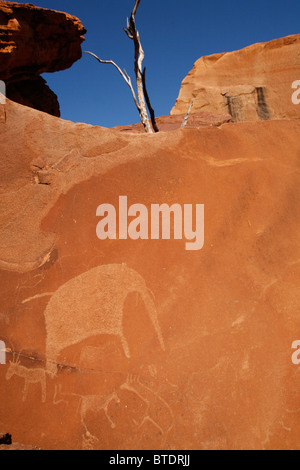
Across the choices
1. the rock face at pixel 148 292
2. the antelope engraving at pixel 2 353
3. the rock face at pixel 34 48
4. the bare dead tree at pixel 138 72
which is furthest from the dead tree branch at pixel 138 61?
the antelope engraving at pixel 2 353

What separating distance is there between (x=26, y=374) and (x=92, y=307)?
0.46m

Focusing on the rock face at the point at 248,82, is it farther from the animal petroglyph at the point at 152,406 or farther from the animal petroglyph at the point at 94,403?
the animal petroglyph at the point at 94,403

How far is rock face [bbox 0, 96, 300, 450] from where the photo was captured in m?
A: 1.55

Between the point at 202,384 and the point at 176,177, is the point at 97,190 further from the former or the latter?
the point at 202,384

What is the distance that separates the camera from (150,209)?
6.48ft

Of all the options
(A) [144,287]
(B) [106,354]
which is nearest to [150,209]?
(A) [144,287]

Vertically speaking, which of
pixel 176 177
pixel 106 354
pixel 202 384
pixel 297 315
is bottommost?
pixel 202 384

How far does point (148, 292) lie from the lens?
1793 millimetres

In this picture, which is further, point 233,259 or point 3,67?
point 3,67

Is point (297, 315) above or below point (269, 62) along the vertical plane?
below

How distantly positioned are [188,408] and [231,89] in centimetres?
1053

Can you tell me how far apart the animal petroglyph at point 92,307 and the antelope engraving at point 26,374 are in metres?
0.05

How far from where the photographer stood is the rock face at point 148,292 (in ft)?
5.10

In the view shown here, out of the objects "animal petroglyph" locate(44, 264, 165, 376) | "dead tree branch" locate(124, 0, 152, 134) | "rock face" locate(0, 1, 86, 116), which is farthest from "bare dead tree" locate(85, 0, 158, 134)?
"animal petroglyph" locate(44, 264, 165, 376)
